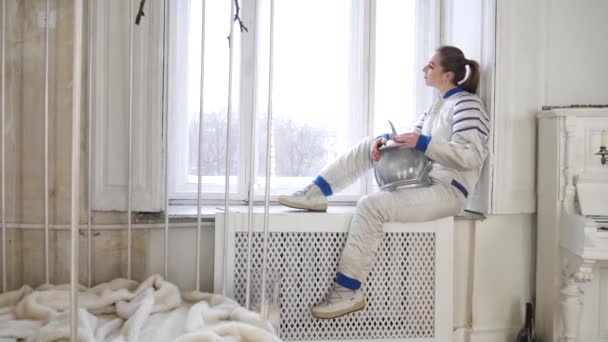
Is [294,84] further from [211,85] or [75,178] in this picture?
[75,178]

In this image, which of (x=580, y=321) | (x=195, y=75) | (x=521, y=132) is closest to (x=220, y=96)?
(x=195, y=75)

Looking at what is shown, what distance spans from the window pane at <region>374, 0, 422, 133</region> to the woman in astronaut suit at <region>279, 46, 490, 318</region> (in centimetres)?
29

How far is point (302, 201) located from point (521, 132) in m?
0.98

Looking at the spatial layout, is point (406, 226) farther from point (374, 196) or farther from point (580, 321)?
point (580, 321)

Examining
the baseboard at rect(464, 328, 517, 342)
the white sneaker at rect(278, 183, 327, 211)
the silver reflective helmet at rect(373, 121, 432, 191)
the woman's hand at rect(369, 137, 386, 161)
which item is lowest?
the baseboard at rect(464, 328, 517, 342)

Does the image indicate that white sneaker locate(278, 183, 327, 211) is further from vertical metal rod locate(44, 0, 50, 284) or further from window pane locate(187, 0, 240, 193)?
vertical metal rod locate(44, 0, 50, 284)

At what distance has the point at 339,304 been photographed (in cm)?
217

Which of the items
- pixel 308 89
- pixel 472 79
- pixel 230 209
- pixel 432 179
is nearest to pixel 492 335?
pixel 432 179

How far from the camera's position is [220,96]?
258 cm

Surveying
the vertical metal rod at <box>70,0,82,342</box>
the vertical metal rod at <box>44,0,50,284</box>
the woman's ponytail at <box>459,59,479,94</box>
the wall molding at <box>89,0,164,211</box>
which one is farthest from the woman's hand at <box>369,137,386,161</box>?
the vertical metal rod at <box>70,0,82,342</box>

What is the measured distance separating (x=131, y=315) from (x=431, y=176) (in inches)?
50.5

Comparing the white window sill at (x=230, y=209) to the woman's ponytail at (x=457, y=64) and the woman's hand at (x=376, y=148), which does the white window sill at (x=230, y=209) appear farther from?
the woman's ponytail at (x=457, y=64)

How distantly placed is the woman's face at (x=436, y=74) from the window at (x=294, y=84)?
305 mm

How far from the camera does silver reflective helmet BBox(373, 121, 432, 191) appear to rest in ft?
7.34
